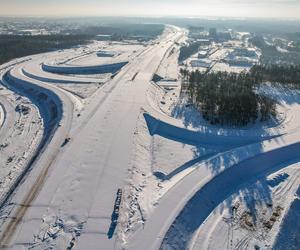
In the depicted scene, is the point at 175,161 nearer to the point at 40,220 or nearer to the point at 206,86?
the point at 40,220

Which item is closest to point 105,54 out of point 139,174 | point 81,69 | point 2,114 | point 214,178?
point 81,69

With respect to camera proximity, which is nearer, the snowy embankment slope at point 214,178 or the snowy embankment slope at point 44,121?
the snowy embankment slope at point 214,178

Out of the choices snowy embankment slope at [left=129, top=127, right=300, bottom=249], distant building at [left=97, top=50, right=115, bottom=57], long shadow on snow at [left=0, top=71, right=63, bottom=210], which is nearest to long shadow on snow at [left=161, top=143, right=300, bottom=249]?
snowy embankment slope at [left=129, top=127, right=300, bottom=249]

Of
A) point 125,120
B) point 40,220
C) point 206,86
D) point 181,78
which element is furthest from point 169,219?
point 181,78

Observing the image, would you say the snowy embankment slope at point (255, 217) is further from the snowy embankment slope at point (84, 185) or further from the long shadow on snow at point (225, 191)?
the snowy embankment slope at point (84, 185)

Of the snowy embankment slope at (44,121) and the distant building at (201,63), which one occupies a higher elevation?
the distant building at (201,63)

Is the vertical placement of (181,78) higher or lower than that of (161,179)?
higher

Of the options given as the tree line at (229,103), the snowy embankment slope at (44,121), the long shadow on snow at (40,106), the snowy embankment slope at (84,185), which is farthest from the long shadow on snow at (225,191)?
the long shadow on snow at (40,106)

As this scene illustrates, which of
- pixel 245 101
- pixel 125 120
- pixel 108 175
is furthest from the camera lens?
pixel 245 101

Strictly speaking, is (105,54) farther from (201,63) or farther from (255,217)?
(255,217)
